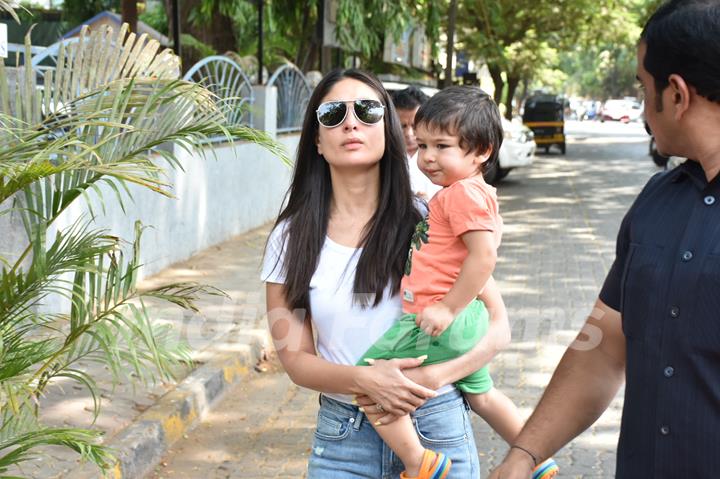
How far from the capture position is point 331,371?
9.38 ft

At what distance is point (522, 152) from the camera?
21672 mm

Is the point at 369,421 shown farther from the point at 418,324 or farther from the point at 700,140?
the point at 700,140

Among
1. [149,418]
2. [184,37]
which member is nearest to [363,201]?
[149,418]

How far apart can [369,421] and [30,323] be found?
1.39 meters

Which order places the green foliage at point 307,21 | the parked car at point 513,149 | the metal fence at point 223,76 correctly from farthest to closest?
1. the parked car at point 513,149
2. the green foliage at point 307,21
3. the metal fence at point 223,76

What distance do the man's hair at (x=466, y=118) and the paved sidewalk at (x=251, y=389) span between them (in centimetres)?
254

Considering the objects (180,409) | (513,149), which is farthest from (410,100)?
(513,149)

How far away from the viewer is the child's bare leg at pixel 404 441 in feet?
9.23

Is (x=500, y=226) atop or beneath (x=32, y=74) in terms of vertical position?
beneath

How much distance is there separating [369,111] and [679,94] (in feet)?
3.94

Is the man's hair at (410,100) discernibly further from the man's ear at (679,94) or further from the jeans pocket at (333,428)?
the man's ear at (679,94)

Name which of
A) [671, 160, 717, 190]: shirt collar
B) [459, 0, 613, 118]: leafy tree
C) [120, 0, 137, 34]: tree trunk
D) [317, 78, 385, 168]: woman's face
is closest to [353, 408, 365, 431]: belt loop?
[317, 78, 385, 168]: woman's face

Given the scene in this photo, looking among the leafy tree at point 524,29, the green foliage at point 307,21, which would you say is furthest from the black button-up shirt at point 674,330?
the leafy tree at point 524,29

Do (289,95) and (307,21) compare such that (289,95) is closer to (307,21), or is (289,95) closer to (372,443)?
(307,21)
